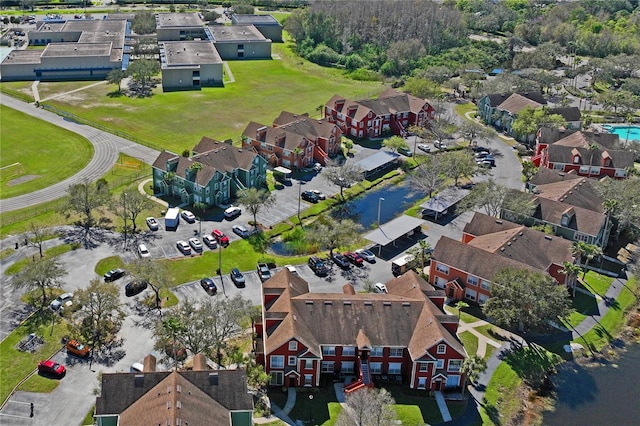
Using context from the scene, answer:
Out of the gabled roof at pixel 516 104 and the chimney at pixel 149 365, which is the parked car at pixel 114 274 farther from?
the gabled roof at pixel 516 104

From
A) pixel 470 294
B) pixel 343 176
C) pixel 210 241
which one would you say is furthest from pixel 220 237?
pixel 470 294

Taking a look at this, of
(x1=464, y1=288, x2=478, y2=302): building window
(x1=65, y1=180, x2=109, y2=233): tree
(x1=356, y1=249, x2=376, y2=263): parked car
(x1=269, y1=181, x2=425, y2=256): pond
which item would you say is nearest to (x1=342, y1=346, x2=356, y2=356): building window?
(x1=464, y1=288, x2=478, y2=302): building window

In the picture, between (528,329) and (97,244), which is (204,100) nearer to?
(97,244)

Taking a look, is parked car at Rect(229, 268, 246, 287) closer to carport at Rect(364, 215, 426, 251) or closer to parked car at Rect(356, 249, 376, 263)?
parked car at Rect(356, 249, 376, 263)

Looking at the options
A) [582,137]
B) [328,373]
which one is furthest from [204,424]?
[582,137]

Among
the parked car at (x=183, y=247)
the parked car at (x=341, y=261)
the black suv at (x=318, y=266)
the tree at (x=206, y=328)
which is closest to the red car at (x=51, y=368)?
the tree at (x=206, y=328)

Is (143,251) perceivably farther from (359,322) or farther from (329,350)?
(359,322)
